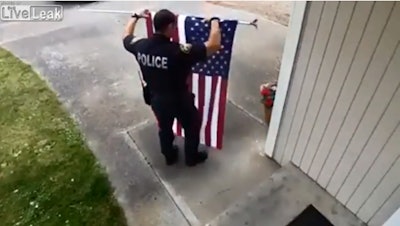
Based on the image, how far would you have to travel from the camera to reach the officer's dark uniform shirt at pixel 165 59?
7.64 feet

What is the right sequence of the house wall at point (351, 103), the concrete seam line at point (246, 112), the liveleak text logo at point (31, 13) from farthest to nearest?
the liveleak text logo at point (31, 13) < the concrete seam line at point (246, 112) < the house wall at point (351, 103)

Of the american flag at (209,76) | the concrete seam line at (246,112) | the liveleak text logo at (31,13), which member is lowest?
the concrete seam line at (246,112)

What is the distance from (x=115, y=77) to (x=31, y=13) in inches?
128

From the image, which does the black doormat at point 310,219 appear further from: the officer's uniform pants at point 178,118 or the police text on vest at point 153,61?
the police text on vest at point 153,61

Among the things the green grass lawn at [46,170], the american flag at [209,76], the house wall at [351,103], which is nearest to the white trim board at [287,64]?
the house wall at [351,103]

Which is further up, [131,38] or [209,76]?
[131,38]

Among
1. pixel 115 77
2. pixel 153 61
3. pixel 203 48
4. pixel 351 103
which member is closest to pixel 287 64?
pixel 351 103

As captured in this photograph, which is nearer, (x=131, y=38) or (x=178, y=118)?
(x=131, y=38)

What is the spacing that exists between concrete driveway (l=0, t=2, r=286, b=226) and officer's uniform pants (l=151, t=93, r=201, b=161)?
0.40 meters

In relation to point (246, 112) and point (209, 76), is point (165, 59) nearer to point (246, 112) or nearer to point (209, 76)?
point (209, 76)

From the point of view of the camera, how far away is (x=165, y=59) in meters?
2.35

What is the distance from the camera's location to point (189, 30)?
2.53 metres

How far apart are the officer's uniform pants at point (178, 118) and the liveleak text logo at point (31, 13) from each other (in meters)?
4.56

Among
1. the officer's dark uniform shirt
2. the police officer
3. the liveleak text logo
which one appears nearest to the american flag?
the police officer
